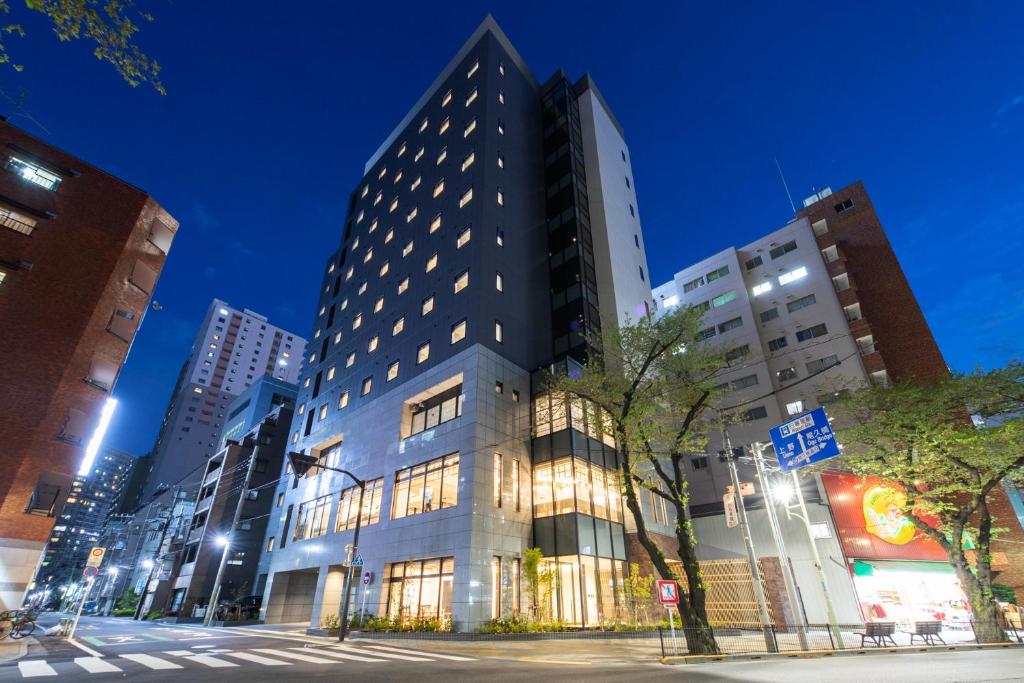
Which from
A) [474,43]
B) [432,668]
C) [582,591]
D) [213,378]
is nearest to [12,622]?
[432,668]

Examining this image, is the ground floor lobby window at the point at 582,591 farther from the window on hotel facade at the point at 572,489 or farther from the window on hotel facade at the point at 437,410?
the window on hotel facade at the point at 437,410

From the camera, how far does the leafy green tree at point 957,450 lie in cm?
2198

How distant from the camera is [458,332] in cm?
3053

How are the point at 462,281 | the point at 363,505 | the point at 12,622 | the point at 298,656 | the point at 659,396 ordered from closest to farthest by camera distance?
1. the point at 298,656
2. the point at 12,622
3. the point at 659,396
4. the point at 363,505
5. the point at 462,281

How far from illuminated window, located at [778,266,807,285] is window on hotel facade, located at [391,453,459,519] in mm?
44819

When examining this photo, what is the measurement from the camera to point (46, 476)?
20.8 m

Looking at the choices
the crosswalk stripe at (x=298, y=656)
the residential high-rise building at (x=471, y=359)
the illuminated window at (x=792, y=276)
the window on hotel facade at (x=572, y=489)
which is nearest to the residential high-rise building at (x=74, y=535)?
the residential high-rise building at (x=471, y=359)

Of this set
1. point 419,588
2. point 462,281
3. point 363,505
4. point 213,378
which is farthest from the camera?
point 213,378

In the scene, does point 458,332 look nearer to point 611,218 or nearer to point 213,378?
point 611,218

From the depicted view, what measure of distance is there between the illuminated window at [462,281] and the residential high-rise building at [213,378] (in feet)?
306

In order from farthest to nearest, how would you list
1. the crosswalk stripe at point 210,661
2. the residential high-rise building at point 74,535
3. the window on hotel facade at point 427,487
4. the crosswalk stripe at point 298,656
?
the residential high-rise building at point 74,535
the window on hotel facade at point 427,487
the crosswalk stripe at point 298,656
the crosswalk stripe at point 210,661

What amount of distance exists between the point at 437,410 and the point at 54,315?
20103mm

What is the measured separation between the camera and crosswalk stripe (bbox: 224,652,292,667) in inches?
480

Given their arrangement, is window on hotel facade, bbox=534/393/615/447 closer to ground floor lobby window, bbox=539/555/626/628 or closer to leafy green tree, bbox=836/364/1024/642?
ground floor lobby window, bbox=539/555/626/628
